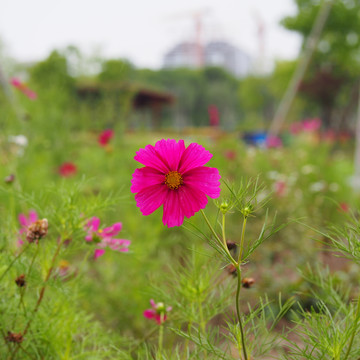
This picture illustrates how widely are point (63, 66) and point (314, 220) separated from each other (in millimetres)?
13643

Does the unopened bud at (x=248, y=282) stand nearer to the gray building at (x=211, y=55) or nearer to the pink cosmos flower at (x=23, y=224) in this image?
the pink cosmos flower at (x=23, y=224)

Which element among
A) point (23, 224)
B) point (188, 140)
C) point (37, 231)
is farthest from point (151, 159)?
point (188, 140)

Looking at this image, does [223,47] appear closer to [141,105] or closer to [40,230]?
[141,105]

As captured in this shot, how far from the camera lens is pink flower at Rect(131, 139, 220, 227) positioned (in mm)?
357

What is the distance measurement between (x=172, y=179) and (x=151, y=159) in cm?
3

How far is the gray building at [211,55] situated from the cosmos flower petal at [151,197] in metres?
41.5

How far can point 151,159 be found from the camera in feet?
1.21

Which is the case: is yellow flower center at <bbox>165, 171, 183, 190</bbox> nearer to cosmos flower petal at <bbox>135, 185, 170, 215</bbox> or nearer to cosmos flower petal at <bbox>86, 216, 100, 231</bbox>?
cosmos flower petal at <bbox>135, 185, 170, 215</bbox>

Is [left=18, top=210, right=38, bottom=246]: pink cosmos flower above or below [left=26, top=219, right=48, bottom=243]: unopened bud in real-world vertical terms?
below

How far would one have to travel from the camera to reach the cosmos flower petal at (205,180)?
35 centimetres

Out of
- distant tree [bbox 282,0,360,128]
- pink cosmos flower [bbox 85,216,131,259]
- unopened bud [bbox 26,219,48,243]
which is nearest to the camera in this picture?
unopened bud [bbox 26,219,48,243]

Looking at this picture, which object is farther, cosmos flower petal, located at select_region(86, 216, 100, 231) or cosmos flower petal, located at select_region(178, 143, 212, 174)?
cosmos flower petal, located at select_region(86, 216, 100, 231)

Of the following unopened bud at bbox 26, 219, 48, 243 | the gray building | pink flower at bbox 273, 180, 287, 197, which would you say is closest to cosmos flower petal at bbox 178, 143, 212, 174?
unopened bud at bbox 26, 219, 48, 243

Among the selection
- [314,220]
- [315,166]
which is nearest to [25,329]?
[314,220]
